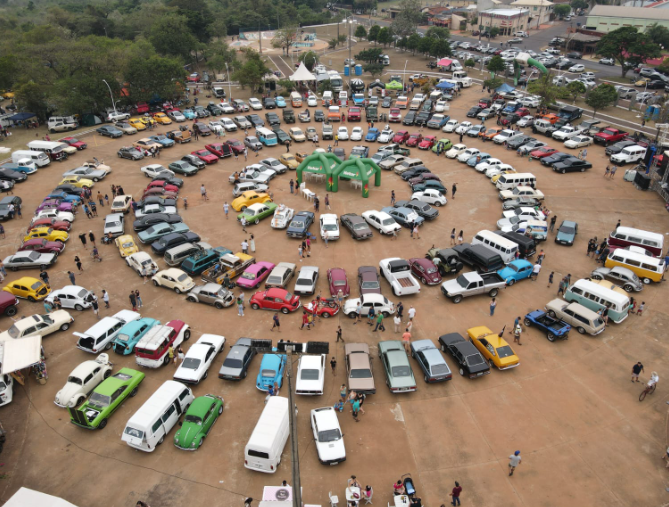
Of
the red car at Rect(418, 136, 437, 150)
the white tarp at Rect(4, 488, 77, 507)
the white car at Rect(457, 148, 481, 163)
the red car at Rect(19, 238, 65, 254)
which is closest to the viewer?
the white tarp at Rect(4, 488, 77, 507)

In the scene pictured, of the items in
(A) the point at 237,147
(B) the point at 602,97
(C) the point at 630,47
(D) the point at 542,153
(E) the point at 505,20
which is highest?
(E) the point at 505,20

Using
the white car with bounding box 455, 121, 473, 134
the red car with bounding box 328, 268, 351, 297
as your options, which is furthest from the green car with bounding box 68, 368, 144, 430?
the white car with bounding box 455, 121, 473, 134

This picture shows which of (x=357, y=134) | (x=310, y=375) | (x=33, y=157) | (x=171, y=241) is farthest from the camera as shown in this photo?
(x=357, y=134)

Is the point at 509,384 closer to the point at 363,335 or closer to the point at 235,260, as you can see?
the point at 363,335

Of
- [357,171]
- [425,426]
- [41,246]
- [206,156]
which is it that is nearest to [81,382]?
[425,426]

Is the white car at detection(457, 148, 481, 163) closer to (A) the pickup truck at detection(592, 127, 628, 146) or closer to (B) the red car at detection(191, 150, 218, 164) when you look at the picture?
(A) the pickup truck at detection(592, 127, 628, 146)

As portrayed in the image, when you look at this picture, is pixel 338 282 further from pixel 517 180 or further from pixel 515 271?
pixel 517 180

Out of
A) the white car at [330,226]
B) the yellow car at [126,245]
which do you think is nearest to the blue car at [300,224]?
the white car at [330,226]

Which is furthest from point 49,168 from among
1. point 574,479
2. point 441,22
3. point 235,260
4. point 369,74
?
point 441,22
